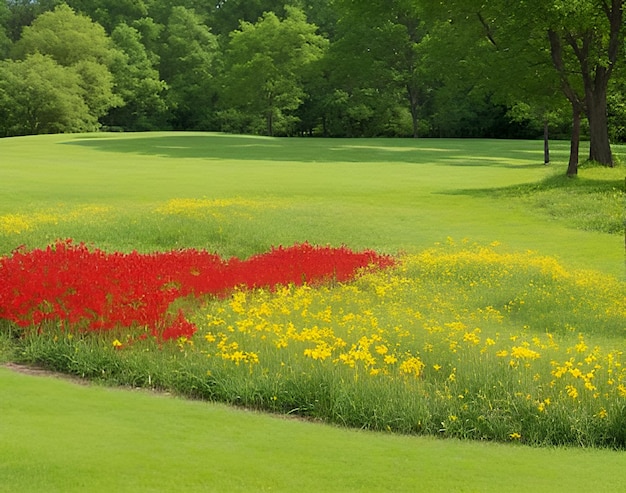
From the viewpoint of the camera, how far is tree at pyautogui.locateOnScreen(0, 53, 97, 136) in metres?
68.2

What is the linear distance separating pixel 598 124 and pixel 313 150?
2034 centimetres

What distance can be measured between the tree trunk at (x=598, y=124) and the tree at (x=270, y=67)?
4531cm

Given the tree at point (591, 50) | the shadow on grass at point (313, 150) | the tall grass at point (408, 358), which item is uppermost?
the tree at point (591, 50)

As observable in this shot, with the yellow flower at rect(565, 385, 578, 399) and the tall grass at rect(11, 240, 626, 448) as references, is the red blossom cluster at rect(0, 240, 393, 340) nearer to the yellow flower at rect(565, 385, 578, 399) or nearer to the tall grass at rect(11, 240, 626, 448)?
the tall grass at rect(11, 240, 626, 448)

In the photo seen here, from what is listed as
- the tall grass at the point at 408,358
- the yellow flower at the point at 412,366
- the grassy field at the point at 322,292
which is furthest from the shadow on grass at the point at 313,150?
the yellow flower at the point at 412,366

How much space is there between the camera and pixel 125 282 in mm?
10688

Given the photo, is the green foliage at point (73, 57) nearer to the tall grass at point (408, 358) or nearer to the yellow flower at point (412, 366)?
the tall grass at point (408, 358)

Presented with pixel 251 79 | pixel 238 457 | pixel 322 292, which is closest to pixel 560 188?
pixel 322 292

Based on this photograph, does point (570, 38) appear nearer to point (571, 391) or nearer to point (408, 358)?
point (408, 358)

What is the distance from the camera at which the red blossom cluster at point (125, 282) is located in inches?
389

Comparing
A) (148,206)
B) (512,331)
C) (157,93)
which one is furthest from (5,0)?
(512,331)

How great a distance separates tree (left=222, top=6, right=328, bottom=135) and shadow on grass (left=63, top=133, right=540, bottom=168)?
18.3 meters

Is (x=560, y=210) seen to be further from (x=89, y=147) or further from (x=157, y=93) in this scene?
(x=157, y=93)

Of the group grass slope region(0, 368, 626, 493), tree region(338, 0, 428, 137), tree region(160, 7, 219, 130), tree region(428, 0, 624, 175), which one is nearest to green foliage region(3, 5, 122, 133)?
tree region(160, 7, 219, 130)
